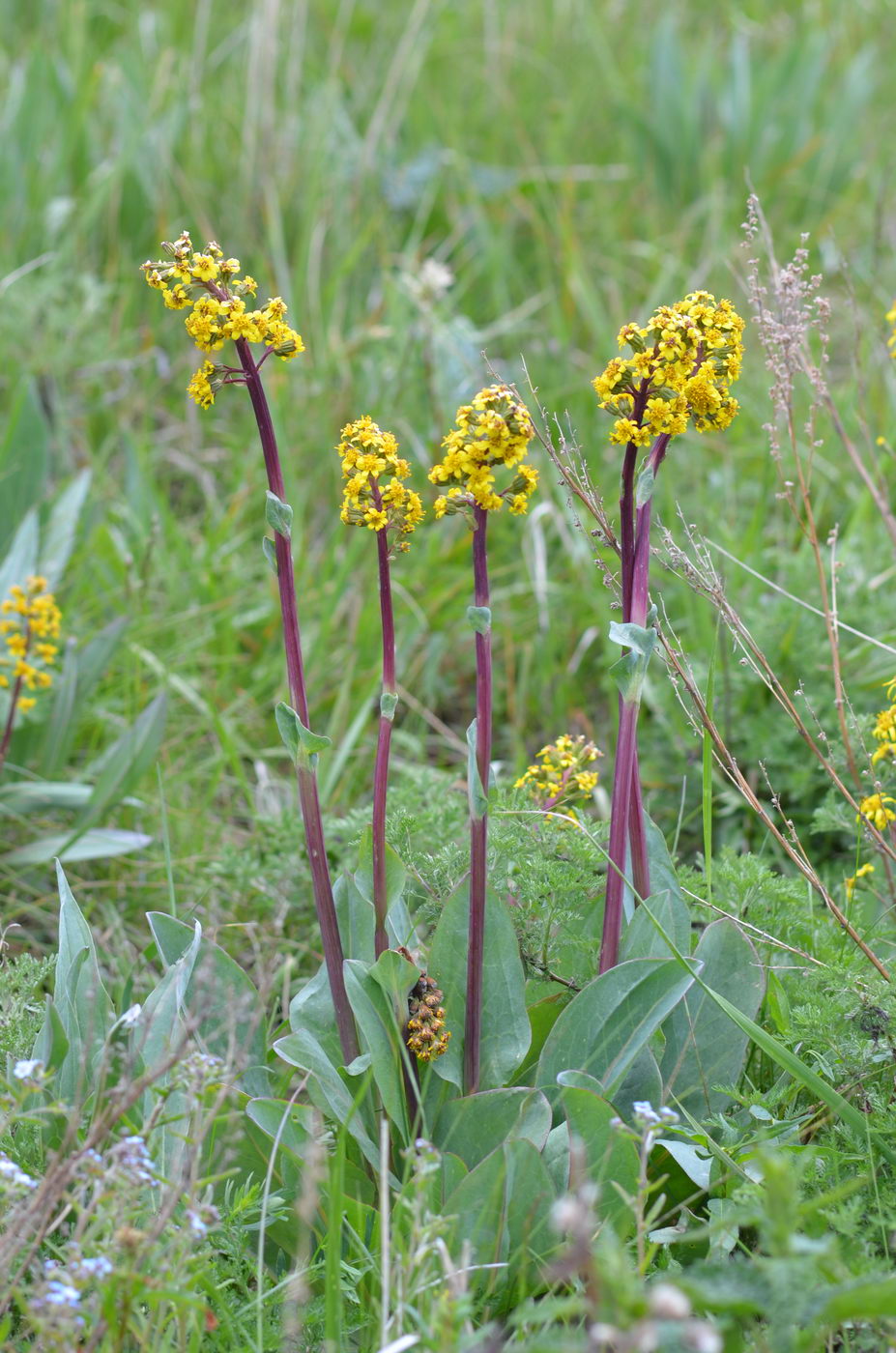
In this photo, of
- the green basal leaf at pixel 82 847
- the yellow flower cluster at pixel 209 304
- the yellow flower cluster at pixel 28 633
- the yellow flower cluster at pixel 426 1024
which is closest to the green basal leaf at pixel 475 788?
the yellow flower cluster at pixel 426 1024

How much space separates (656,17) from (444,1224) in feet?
20.4

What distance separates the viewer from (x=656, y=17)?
6.07 meters

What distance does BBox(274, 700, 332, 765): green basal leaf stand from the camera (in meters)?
1.43

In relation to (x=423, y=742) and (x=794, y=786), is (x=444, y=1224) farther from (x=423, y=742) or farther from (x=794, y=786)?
(x=423, y=742)

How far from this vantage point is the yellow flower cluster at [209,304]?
135 centimetres

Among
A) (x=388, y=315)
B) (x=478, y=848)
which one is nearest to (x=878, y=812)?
(x=478, y=848)

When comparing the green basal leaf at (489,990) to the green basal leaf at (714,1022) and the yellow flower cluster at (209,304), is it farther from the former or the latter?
the yellow flower cluster at (209,304)

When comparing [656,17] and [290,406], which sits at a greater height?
[656,17]

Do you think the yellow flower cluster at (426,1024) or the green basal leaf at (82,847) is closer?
the yellow flower cluster at (426,1024)

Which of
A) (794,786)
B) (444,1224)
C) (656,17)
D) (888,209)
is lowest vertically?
(444,1224)

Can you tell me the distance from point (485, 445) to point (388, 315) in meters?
2.85

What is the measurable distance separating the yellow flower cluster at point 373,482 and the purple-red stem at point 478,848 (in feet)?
0.29

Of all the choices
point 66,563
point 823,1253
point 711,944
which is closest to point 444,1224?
point 823,1253

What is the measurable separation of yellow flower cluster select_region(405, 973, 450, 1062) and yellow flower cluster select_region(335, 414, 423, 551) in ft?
1.83
